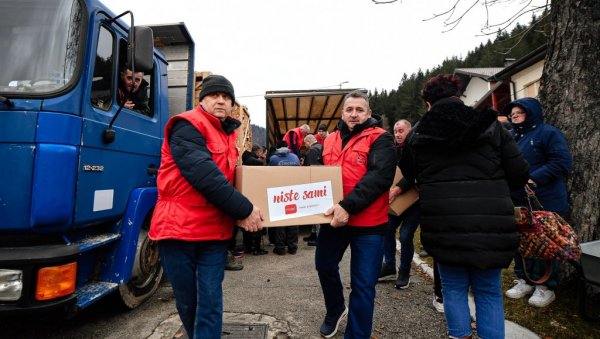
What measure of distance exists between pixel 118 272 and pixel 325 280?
1.62 metres

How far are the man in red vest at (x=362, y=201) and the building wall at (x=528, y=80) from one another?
19.3 m

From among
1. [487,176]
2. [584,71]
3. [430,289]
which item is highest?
[584,71]

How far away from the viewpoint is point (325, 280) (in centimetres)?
266

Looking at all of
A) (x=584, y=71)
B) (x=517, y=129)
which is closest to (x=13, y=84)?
(x=517, y=129)

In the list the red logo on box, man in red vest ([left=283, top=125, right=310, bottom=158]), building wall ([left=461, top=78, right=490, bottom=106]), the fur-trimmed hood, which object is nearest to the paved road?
the red logo on box

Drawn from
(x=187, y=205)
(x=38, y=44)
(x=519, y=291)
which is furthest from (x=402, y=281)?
(x=38, y=44)

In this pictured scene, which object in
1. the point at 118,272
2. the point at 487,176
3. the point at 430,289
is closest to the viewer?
the point at 487,176

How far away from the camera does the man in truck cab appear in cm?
287

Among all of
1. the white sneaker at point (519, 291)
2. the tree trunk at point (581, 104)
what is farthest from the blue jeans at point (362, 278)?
the tree trunk at point (581, 104)

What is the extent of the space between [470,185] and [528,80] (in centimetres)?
2150

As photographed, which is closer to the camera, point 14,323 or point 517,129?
point 14,323

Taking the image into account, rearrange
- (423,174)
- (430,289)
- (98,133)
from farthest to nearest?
(430,289)
(98,133)
(423,174)

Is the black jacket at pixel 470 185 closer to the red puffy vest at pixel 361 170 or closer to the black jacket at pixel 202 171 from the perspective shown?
the red puffy vest at pixel 361 170

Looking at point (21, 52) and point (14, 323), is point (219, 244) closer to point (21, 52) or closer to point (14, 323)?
point (21, 52)
